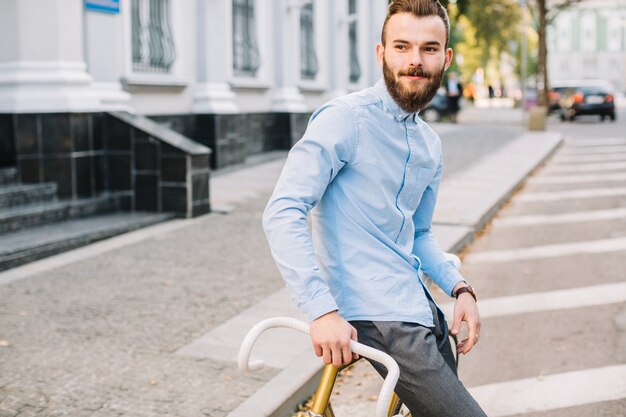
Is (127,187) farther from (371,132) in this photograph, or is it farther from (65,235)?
(371,132)

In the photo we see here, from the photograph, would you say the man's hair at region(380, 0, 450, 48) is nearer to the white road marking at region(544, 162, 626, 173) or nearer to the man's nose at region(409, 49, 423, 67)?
the man's nose at region(409, 49, 423, 67)

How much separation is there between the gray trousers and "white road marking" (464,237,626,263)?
6.17 metres

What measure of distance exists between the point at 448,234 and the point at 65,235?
3.87 m

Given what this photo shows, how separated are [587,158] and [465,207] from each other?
8.90 metres

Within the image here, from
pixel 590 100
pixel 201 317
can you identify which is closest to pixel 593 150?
pixel 590 100

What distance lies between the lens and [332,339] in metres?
2.02

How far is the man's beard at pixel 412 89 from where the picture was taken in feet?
7.51

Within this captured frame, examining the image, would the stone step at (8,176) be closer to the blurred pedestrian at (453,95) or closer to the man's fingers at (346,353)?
the man's fingers at (346,353)

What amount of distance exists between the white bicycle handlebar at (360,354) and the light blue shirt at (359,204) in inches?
4.3

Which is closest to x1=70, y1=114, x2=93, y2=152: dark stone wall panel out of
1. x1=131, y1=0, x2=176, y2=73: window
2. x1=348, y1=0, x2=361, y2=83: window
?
x1=131, y1=0, x2=176, y2=73: window

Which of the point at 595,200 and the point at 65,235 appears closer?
the point at 65,235

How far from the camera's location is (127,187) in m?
9.93

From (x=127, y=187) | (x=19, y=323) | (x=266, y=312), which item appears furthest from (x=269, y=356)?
(x=127, y=187)

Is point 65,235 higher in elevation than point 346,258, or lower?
lower
